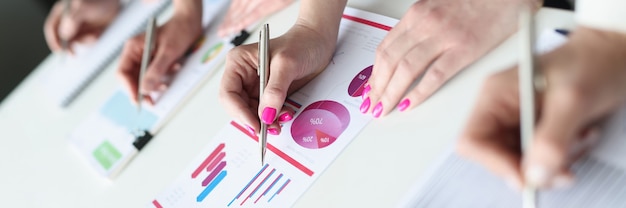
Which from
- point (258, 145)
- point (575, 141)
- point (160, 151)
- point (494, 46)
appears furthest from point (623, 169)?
point (160, 151)

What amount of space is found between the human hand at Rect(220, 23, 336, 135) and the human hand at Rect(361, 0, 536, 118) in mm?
106

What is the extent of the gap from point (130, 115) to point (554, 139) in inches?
33.5

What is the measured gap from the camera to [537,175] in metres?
0.34

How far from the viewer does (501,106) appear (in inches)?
15.6

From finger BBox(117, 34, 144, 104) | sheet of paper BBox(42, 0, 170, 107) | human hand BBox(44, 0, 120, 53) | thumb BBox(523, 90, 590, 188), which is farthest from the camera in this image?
human hand BBox(44, 0, 120, 53)

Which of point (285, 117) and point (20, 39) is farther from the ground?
point (20, 39)

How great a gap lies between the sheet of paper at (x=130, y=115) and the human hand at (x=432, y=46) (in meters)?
0.41

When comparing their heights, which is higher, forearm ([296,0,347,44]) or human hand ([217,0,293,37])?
human hand ([217,0,293,37])

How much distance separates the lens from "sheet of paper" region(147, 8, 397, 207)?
23.9 inches

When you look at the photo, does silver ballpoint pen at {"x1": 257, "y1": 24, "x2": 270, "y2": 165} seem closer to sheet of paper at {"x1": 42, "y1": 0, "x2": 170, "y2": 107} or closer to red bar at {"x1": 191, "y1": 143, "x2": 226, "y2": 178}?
red bar at {"x1": 191, "y1": 143, "x2": 226, "y2": 178}

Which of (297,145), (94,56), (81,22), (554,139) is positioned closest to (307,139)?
(297,145)

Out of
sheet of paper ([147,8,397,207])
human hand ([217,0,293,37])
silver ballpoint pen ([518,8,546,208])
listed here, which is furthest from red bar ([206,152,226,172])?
silver ballpoint pen ([518,8,546,208])

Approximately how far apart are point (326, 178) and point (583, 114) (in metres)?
0.30

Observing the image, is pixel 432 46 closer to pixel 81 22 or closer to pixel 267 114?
pixel 267 114
